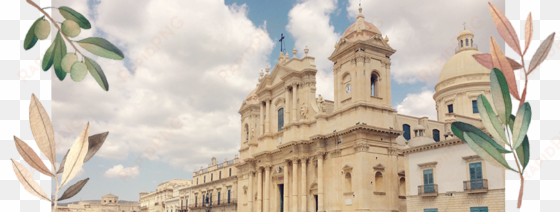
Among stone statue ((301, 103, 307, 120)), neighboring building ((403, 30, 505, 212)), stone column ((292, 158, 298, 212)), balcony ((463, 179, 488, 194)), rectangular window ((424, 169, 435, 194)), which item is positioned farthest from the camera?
stone statue ((301, 103, 307, 120))

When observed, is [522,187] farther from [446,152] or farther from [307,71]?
[307,71]

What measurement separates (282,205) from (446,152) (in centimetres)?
1768

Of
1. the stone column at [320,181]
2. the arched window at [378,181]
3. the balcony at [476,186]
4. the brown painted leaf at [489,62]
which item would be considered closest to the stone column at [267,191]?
the stone column at [320,181]

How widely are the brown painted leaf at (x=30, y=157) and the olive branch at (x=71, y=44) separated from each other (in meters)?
0.86

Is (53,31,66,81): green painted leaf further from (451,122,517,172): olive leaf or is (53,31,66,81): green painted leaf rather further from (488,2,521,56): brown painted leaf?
(488,2,521,56): brown painted leaf

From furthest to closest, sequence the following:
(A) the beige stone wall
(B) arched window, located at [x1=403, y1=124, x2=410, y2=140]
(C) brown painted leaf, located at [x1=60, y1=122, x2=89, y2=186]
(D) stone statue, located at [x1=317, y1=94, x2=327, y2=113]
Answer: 1. (B) arched window, located at [x1=403, y1=124, x2=410, y2=140]
2. (D) stone statue, located at [x1=317, y1=94, x2=327, y2=113]
3. (A) the beige stone wall
4. (C) brown painted leaf, located at [x1=60, y1=122, x2=89, y2=186]

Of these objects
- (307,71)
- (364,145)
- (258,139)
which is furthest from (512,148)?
(258,139)

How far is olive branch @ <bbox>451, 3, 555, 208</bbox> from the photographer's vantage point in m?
5.41

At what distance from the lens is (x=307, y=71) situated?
116 ft

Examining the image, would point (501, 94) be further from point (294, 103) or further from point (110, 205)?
point (110, 205)

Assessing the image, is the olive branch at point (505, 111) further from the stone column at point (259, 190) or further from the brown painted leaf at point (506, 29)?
the stone column at point (259, 190)

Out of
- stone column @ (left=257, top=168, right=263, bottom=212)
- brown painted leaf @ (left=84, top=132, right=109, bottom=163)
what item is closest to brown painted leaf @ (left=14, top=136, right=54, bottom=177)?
brown painted leaf @ (left=84, top=132, right=109, bottom=163)

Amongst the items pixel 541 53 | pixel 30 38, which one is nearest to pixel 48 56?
pixel 30 38

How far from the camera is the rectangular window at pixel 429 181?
24000 mm
